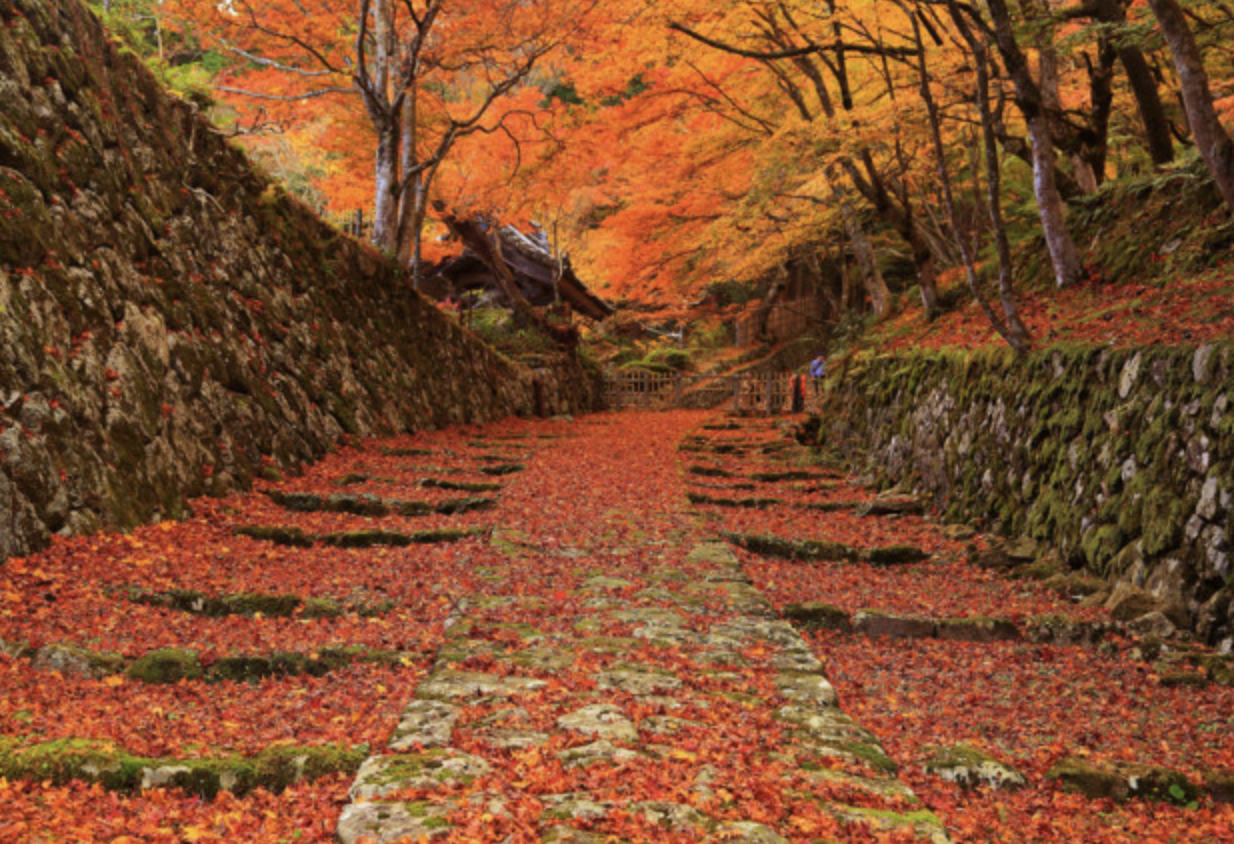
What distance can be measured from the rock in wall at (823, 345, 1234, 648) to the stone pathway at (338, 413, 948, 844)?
2.56 meters

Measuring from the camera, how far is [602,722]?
3775 mm

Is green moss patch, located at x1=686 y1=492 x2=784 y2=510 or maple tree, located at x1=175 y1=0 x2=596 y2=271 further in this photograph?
maple tree, located at x1=175 y1=0 x2=596 y2=271

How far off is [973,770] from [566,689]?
1.94m

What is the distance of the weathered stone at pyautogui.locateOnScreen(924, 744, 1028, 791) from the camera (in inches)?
144

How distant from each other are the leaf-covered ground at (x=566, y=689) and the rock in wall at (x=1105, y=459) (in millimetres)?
563

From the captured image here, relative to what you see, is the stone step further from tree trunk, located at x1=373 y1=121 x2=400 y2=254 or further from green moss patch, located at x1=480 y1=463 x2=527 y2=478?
Result: tree trunk, located at x1=373 y1=121 x2=400 y2=254

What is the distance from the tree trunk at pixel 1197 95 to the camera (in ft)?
20.8

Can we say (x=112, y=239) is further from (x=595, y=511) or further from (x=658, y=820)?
(x=658, y=820)

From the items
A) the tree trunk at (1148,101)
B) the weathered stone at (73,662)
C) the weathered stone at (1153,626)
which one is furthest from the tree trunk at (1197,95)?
the weathered stone at (73,662)

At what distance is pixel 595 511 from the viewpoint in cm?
934

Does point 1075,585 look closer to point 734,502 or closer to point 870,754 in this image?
point 870,754

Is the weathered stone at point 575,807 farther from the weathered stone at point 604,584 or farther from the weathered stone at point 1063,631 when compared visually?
the weathered stone at point 1063,631

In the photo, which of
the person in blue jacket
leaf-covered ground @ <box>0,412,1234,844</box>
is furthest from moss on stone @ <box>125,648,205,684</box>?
the person in blue jacket

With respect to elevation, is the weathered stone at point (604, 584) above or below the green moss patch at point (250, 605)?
below
